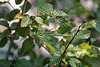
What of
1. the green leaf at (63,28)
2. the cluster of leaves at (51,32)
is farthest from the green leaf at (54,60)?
the green leaf at (63,28)

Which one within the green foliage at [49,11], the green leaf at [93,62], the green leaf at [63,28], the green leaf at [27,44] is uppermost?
the green foliage at [49,11]

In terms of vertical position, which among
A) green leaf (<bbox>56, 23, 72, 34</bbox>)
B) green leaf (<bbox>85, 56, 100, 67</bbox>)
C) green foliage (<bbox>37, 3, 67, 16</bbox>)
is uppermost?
green foliage (<bbox>37, 3, 67, 16</bbox>)

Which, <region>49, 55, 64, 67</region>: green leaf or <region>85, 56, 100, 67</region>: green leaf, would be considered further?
<region>85, 56, 100, 67</region>: green leaf

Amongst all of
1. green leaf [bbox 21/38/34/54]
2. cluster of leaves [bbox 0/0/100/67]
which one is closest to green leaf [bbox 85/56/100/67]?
cluster of leaves [bbox 0/0/100/67]

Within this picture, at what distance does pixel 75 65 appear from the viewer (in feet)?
2.29

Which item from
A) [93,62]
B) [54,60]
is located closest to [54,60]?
[54,60]

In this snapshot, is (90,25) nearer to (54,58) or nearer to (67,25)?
(67,25)

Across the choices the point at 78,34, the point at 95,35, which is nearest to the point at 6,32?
the point at 78,34

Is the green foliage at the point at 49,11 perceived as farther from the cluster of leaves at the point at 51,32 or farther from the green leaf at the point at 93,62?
the green leaf at the point at 93,62

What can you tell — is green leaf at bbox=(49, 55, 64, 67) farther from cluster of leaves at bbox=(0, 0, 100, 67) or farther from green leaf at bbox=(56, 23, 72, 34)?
green leaf at bbox=(56, 23, 72, 34)

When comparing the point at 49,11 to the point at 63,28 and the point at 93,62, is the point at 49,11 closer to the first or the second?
the point at 63,28

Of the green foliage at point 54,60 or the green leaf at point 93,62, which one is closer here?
the green foliage at point 54,60

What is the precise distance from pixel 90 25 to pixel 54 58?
0.21 m

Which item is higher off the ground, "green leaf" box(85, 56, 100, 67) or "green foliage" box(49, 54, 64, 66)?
"green foliage" box(49, 54, 64, 66)
